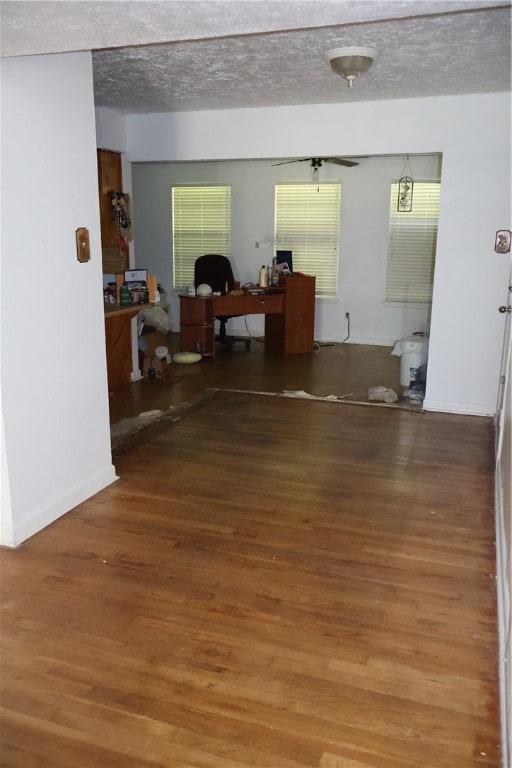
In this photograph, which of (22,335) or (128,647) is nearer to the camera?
(128,647)

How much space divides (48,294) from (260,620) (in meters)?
1.81

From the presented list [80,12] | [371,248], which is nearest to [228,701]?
[80,12]

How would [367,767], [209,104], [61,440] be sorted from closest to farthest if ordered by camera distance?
1. [367,767]
2. [61,440]
3. [209,104]

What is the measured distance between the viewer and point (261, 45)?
11.2 ft

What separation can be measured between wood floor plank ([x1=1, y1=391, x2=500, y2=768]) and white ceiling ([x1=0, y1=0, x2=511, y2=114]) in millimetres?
2073

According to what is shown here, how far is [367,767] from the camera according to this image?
5.85ft

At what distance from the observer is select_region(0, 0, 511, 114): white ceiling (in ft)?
6.30

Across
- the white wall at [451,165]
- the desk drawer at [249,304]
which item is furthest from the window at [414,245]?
the white wall at [451,165]

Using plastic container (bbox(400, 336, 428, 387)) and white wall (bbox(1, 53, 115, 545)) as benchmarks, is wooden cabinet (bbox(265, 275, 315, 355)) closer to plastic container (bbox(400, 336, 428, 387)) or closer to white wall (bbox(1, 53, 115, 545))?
plastic container (bbox(400, 336, 428, 387))

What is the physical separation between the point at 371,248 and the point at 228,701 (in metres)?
6.75

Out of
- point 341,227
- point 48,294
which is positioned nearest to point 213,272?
point 341,227

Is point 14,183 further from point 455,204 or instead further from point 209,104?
point 455,204

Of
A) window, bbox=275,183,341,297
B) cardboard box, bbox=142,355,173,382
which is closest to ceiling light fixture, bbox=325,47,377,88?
cardboard box, bbox=142,355,173,382

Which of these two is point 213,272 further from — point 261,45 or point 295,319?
point 261,45
